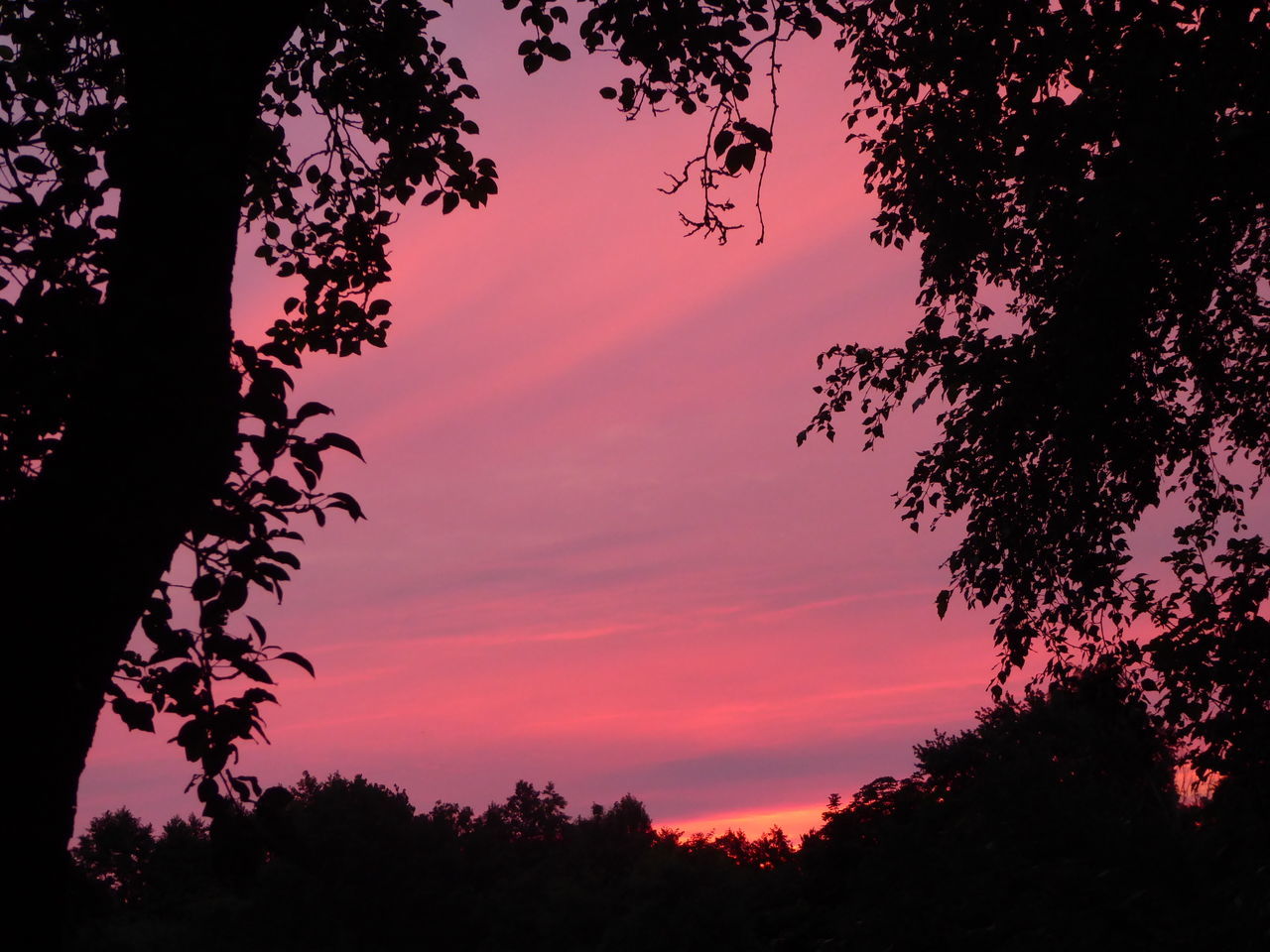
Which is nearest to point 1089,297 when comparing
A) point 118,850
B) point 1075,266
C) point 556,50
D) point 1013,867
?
point 1075,266

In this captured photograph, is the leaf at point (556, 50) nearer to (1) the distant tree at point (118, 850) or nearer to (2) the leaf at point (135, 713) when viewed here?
(2) the leaf at point (135, 713)

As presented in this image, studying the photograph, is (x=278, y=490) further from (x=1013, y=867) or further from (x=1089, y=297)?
(x=1013, y=867)

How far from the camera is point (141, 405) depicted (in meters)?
3.58

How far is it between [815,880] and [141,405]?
33143 mm

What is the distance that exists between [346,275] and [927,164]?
6.06 m

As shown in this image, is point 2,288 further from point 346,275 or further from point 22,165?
point 346,275

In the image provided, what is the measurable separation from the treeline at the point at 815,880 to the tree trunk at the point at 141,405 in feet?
60.9

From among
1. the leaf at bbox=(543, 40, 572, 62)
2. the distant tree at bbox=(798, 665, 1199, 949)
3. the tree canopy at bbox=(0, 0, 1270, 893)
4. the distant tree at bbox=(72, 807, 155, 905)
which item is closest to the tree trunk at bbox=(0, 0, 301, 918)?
the tree canopy at bbox=(0, 0, 1270, 893)

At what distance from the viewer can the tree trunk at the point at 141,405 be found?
10.9ft

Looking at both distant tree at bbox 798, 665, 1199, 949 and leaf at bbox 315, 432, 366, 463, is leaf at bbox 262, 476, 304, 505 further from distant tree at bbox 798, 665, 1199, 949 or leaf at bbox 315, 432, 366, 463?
→ distant tree at bbox 798, 665, 1199, 949

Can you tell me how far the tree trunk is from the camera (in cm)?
331

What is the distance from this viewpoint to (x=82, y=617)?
336 cm

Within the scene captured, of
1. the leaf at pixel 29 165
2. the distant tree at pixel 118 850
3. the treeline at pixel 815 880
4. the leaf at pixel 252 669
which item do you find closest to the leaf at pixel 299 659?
the leaf at pixel 252 669

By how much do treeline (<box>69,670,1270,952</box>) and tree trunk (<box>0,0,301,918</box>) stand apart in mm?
18554
